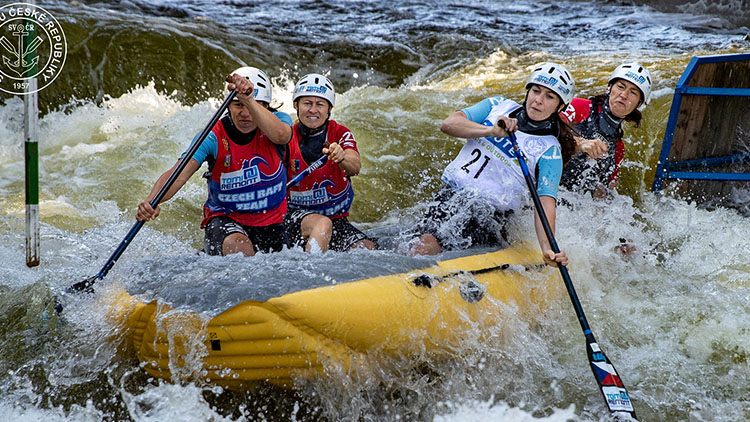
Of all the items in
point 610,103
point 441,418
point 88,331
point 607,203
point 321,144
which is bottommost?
point 441,418

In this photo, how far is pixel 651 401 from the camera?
3.32 metres

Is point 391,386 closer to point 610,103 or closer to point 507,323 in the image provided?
point 507,323

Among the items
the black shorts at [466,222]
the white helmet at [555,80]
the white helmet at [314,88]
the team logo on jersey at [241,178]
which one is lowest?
the black shorts at [466,222]

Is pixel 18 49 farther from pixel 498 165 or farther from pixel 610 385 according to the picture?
pixel 610 385

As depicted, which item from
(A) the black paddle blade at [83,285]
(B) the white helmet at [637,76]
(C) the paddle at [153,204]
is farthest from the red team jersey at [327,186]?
(B) the white helmet at [637,76]

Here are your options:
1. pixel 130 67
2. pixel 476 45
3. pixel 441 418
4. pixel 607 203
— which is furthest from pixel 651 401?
pixel 476 45

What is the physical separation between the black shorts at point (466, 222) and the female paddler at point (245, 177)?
3.15 ft

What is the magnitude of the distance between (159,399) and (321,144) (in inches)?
73.8

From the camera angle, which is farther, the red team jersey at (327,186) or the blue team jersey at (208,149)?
the red team jersey at (327,186)

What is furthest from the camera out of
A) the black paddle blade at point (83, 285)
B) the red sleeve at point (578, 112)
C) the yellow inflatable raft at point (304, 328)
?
the red sleeve at point (578, 112)

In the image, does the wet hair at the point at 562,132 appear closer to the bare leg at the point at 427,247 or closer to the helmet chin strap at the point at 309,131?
the bare leg at the point at 427,247

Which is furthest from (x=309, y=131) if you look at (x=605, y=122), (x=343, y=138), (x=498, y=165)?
(x=605, y=122)

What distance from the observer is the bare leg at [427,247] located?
156 inches

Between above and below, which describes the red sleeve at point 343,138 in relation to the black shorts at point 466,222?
above
